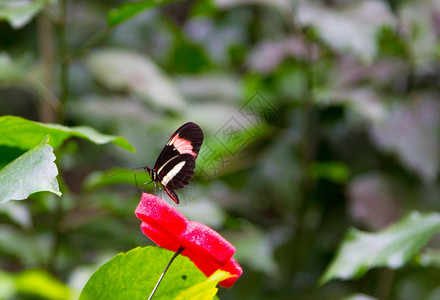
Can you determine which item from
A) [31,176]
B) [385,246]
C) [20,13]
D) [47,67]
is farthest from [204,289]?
[47,67]

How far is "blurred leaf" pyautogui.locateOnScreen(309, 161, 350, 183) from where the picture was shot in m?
1.24

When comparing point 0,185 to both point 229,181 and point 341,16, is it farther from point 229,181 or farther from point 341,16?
point 229,181

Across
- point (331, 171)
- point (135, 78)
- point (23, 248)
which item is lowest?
point (23, 248)

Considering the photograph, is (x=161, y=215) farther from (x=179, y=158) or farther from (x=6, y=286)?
(x=6, y=286)

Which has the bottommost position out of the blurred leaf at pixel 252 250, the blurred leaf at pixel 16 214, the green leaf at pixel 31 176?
the blurred leaf at pixel 252 250

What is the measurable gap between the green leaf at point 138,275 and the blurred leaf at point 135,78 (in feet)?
2.73

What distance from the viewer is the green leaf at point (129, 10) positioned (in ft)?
2.43

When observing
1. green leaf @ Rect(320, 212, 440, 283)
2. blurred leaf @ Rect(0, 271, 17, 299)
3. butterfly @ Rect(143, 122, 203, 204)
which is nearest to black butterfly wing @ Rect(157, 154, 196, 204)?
butterfly @ Rect(143, 122, 203, 204)

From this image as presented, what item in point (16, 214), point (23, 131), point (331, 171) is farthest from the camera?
point (331, 171)

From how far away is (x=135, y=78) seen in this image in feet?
4.06

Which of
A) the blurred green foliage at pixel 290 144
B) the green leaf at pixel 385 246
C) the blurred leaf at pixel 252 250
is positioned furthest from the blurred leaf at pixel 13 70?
the green leaf at pixel 385 246

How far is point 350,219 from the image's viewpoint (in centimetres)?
125

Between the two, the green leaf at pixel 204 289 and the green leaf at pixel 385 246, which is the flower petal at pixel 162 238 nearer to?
the green leaf at pixel 204 289

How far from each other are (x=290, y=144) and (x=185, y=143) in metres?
0.94
